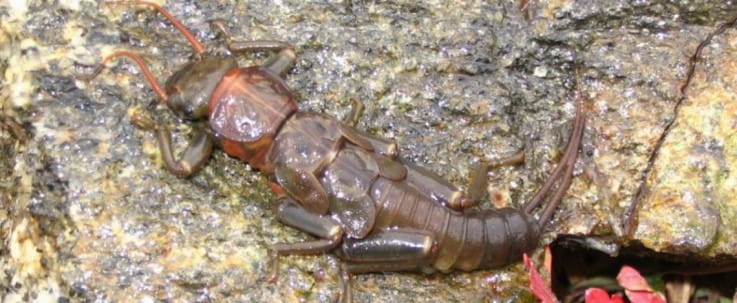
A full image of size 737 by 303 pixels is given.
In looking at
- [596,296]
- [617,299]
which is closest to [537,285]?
[596,296]

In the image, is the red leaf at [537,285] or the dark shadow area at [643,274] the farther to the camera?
the dark shadow area at [643,274]

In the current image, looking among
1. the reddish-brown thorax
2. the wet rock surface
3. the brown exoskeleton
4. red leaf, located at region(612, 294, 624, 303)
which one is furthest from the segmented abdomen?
red leaf, located at region(612, 294, 624, 303)

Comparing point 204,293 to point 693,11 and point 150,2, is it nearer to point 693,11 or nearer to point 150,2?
point 150,2

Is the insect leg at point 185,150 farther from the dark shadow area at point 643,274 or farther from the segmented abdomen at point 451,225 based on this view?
the dark shadow area at point 643,274

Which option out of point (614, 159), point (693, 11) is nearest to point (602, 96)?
point (614, 159)

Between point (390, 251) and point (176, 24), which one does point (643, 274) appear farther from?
point (176, 24)

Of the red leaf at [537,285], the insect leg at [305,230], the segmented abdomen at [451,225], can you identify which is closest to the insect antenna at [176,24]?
the insect leg at [305,230]
